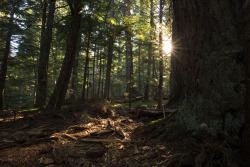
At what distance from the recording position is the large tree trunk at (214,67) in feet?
8.36

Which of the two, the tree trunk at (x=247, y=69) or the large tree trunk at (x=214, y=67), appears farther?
the large tree trunk at (x=214, y=67)

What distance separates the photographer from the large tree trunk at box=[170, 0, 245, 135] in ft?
8.36

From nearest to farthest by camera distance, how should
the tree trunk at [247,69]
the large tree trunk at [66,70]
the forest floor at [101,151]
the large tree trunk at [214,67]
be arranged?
the tree trunk at [247,69], the forest floor at [101,151], the large tree trunk at [214,67], the large tree trunk at [66,70]

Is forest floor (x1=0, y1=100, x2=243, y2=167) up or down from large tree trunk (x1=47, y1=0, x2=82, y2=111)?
down

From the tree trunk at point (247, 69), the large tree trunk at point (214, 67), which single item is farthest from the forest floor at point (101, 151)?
the large tree trunk at point (214, 67)

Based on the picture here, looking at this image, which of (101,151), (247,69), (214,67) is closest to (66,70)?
(101,151)

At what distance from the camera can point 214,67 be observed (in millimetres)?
2768

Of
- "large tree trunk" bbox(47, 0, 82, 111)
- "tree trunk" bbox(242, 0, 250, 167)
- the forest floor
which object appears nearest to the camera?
"tree trunk" bbox(242, 0, 250, 167)

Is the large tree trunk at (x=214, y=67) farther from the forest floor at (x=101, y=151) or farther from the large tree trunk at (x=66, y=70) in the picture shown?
the large tree trunk at (x=66, y=70)

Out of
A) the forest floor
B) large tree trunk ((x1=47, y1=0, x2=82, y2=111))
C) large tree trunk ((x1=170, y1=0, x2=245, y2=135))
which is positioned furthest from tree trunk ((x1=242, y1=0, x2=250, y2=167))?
large tree trunk ((x1=47, y1=0, x2=82, y2=111))

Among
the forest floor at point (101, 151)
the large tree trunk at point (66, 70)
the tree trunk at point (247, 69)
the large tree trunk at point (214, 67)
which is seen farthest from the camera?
the large tree trunk at point (66, 70)

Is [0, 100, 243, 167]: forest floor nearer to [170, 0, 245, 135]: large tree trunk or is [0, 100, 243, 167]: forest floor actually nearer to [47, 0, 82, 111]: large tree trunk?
[170, 0, 245, 135]: large tree trunk

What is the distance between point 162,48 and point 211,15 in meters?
4.74

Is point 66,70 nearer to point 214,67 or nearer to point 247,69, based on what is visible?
point 214,67
